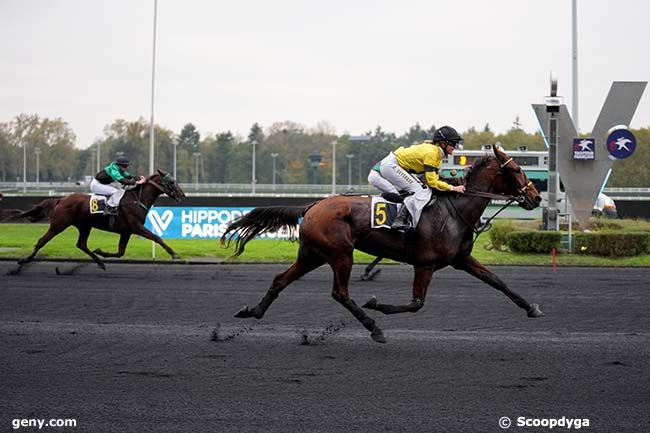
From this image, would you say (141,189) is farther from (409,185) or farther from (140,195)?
(409,185)

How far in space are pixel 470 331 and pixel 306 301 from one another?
3.09 metres

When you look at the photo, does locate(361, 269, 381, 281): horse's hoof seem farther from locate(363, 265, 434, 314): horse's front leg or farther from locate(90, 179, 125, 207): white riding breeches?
locate(363, 265, 434, 314): horse's front leg

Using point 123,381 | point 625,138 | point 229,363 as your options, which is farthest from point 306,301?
point 625,138

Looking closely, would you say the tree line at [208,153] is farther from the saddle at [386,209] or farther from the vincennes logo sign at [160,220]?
the saddle at [386,209]

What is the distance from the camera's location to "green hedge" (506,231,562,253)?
20.3 m

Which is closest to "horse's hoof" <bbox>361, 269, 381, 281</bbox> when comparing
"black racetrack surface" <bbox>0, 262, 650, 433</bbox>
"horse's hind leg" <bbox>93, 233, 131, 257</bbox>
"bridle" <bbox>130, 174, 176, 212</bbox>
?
"black racetrack surface" <bbox>0, 262, 650, 433</bbox>

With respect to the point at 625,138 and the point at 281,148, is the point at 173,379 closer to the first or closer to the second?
the point at 625,138

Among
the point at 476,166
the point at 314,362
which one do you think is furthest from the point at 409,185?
the point at 314,362

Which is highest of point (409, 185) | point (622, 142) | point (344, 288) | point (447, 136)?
point (622, 142)

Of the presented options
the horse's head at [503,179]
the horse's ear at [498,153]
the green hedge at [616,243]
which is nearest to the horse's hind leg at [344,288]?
the horse's head at [503,179]

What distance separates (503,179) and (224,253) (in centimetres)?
1172

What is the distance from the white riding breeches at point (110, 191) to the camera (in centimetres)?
1673

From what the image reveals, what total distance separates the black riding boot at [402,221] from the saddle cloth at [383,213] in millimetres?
89

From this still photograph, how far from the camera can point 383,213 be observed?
930 cm
